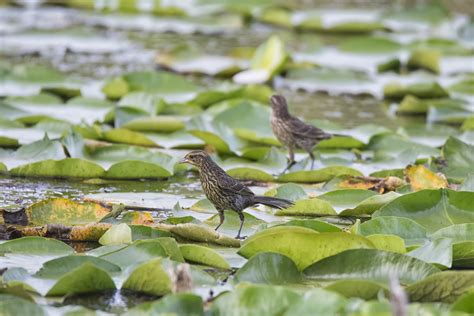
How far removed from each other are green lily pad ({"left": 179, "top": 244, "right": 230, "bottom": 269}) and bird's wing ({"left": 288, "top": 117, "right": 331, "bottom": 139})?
339 cm

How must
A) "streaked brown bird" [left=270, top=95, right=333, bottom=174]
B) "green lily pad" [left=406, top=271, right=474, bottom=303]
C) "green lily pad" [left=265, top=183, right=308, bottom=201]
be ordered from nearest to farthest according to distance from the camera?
"green lily pad" [left=406, top=271, right=474, bottom=303], "green lily pad" [left=265, top=183, right=308, bottom=201], "streaked brown bird" [left=270, top=95, right=333, bottom=174]

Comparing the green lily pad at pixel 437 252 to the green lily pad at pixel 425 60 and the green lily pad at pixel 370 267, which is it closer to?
the green lily pad at pixel 370 267

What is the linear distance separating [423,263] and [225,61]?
313 inches

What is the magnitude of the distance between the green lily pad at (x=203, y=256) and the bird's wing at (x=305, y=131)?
339 centimetres

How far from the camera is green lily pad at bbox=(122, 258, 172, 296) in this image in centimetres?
475

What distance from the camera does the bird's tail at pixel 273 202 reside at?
255 inches

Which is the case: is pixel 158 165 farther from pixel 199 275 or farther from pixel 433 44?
pixel 433 44

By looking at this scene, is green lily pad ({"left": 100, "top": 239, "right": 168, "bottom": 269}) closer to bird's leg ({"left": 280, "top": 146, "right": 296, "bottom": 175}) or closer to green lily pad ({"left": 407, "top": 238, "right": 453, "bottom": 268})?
green lily pad ({"left": 407, "top": 238, "right": 453, "bottom": 268})

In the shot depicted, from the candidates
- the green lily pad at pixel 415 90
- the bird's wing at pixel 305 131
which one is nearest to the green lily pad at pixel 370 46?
the green lily pad at pixel 415 90

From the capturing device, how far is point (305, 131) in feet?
28.3

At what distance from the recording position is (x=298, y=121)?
8836mm

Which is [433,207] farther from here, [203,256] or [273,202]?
[203,256]

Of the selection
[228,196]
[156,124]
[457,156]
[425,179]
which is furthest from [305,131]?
[228,196]

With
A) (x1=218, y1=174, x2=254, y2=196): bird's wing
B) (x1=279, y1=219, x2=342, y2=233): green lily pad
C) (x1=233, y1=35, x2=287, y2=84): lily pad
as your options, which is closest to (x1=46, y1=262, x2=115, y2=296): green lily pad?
(x1=279, y1=219, x2=342, y2=233): green lily pad
